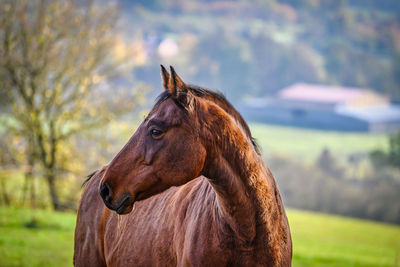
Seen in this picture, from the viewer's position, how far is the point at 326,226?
49.0ft

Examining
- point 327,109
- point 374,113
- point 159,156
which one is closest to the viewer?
point 159,156

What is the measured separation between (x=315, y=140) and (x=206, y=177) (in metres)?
18.0

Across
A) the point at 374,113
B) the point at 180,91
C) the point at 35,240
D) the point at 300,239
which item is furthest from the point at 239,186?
the point at 374,113

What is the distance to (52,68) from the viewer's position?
1257 cm

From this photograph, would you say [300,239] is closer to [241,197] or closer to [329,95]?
[329,95]

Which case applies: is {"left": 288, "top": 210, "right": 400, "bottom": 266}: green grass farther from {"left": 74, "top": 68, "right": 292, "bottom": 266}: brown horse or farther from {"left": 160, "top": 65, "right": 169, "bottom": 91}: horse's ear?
{"left": 160, "top": 65, "right": 169, "bottom": 91}: horse's ear

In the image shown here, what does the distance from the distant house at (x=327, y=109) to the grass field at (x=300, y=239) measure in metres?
5.24

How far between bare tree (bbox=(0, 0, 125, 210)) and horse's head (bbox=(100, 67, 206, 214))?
10.5 m

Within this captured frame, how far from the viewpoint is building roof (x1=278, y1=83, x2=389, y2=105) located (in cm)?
2092

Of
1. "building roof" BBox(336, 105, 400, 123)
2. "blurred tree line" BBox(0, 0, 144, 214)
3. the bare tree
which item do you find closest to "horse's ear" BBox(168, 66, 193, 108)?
"blurred tree line" BBox(0, 0, 144, 214)

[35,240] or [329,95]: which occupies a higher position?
[329,95]

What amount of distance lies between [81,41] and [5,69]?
2126 millimetres

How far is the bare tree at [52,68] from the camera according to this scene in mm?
11984

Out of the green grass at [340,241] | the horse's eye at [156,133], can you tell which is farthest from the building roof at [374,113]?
the horse's eye at [156,133]
